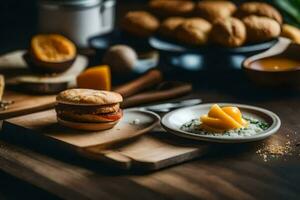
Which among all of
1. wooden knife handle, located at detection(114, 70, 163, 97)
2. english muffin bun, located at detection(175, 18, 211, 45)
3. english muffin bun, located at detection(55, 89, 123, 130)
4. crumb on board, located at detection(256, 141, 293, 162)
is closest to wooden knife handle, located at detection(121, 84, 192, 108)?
wooden knife handle, located at detection(114, 70, 163, 97)

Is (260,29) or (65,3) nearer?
(260,29)

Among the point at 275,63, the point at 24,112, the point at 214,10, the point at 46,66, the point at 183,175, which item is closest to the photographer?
the point at 183,175

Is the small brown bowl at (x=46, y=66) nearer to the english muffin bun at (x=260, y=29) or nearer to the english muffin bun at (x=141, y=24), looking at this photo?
the english muffin bun at (x=141, y=24)

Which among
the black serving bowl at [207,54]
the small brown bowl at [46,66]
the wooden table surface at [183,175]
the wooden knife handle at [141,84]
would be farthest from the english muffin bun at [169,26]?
the wooden table surface at [183,175]

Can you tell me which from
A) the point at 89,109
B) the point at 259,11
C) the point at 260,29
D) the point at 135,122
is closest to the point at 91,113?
the point at 89,109

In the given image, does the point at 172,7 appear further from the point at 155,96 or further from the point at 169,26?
the point at 155,96

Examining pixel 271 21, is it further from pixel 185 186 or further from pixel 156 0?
pixel 185 186

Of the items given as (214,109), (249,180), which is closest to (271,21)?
(214,109)

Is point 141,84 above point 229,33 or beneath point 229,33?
beneath
